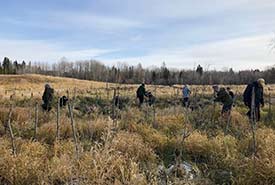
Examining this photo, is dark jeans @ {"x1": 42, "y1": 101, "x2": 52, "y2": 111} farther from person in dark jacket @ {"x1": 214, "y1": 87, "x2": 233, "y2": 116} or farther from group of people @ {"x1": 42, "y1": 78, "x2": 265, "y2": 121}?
person in dark jacket @ {"x1": 214, "y1": 87, "x2": 233, "y2": 116}

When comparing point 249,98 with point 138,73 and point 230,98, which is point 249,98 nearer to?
point 230,98

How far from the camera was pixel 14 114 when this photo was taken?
40.7ft

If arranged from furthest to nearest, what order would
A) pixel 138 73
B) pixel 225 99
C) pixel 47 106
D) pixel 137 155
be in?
pixel 138 73
pixel 47 106
pixel 225 99
pixel 137 155

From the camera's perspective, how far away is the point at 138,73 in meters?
103

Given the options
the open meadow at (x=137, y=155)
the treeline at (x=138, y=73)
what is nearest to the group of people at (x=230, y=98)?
the open meadow at (x=137, y=155)

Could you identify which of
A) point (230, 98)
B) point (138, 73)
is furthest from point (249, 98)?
point (138, 73)

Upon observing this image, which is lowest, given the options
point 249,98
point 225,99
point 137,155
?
point 137,155

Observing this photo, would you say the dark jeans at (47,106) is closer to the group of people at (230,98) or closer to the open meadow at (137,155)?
the group of people at (230,98)

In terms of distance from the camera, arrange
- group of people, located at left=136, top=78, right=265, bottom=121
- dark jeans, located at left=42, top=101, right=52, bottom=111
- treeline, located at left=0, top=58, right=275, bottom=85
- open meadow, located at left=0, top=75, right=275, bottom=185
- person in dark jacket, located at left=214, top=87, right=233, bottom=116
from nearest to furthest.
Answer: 1. open meadow, located at left=0, top=75, right=275, bottom=185
2. group of people, located at left=136, top=78, right=265, bottom=121
3. person in dark jacket, located at left=214, top=87, right=233, bottom=116
4. dark jeans, located at left=42, top=101, right=52, bottom=111
5. treeline, located at left=0, top=58, right=275, bottom=85

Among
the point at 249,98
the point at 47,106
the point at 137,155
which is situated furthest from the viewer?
the point at 47,106

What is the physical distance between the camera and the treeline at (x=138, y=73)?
81.4m

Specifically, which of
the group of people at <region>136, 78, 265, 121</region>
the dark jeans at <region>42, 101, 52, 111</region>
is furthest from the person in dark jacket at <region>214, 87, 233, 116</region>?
the dark jeans at <region>42, 101, 52, 111</region>

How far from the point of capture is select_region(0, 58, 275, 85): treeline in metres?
81.4

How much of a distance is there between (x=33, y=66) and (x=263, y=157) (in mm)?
124599
